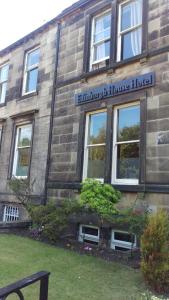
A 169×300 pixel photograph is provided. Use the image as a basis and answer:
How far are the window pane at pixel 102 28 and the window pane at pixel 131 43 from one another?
90 cm

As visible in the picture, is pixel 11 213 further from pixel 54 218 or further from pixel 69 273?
pixel 69 273

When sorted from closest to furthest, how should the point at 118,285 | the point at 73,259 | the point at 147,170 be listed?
the point at 118,285 → the point at 73,259 → the point at 147,170

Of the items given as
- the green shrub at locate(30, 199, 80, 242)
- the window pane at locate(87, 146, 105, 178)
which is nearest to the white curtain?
the window pane at locate(87, 146, 105, 178)

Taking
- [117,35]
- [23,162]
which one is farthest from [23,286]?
[23,162]

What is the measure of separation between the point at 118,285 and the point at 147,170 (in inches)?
142

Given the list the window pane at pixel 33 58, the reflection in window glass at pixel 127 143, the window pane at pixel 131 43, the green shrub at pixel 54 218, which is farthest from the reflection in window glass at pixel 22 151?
the window pane at pixel 131 43

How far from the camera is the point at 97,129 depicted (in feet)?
35.2

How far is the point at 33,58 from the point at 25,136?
3883 mm

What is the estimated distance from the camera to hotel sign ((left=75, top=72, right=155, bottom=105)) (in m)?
9.24

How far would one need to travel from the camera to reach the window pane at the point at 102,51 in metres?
11.2

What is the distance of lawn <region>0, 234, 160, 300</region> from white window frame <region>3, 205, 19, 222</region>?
4.48m

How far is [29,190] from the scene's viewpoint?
12.0 meters

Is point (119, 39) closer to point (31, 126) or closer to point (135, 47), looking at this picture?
point (135, 47)

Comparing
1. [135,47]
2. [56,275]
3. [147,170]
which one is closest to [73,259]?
[56,275]
